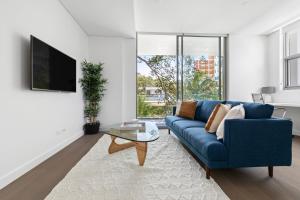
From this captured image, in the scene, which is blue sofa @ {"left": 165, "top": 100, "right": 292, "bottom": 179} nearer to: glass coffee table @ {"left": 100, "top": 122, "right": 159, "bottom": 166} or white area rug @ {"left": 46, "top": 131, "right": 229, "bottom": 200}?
white area rug @ {"left": 46, "top": 131, "right": 229, "bottom": 200}

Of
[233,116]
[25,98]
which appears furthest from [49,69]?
[233,116]

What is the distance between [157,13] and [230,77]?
2900 millimetres

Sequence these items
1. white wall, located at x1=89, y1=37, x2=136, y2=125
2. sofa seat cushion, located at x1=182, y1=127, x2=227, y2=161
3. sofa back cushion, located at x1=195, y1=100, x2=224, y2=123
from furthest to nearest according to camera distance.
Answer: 1. white wall, located at x1=89, y1=37, x2=136, y2=125
2. sofa back cushion, located at x1=195, y1=100, x2=224, y2=123
3. sofa seat cushion, located at x1=182, y1=127, x2=227, y2=161

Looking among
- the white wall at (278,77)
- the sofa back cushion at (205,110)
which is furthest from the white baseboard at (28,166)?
the white wall at (278,77)

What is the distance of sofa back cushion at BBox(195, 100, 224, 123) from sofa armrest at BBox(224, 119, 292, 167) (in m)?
1.41

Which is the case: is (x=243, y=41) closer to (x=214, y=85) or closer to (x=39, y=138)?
(x=214, y=85)

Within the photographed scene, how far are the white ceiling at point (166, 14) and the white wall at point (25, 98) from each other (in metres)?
0.69

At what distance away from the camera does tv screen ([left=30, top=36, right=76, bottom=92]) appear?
7.65 feet

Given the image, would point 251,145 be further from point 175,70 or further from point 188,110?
point 175,70

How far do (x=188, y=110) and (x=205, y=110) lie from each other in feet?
1.37

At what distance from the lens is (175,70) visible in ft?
17.9

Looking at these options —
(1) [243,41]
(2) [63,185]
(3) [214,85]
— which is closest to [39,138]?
(2) [63,185]

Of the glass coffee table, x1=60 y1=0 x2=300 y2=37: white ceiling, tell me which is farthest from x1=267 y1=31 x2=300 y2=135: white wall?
the glass coffee table

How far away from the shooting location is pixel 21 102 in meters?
2.19
